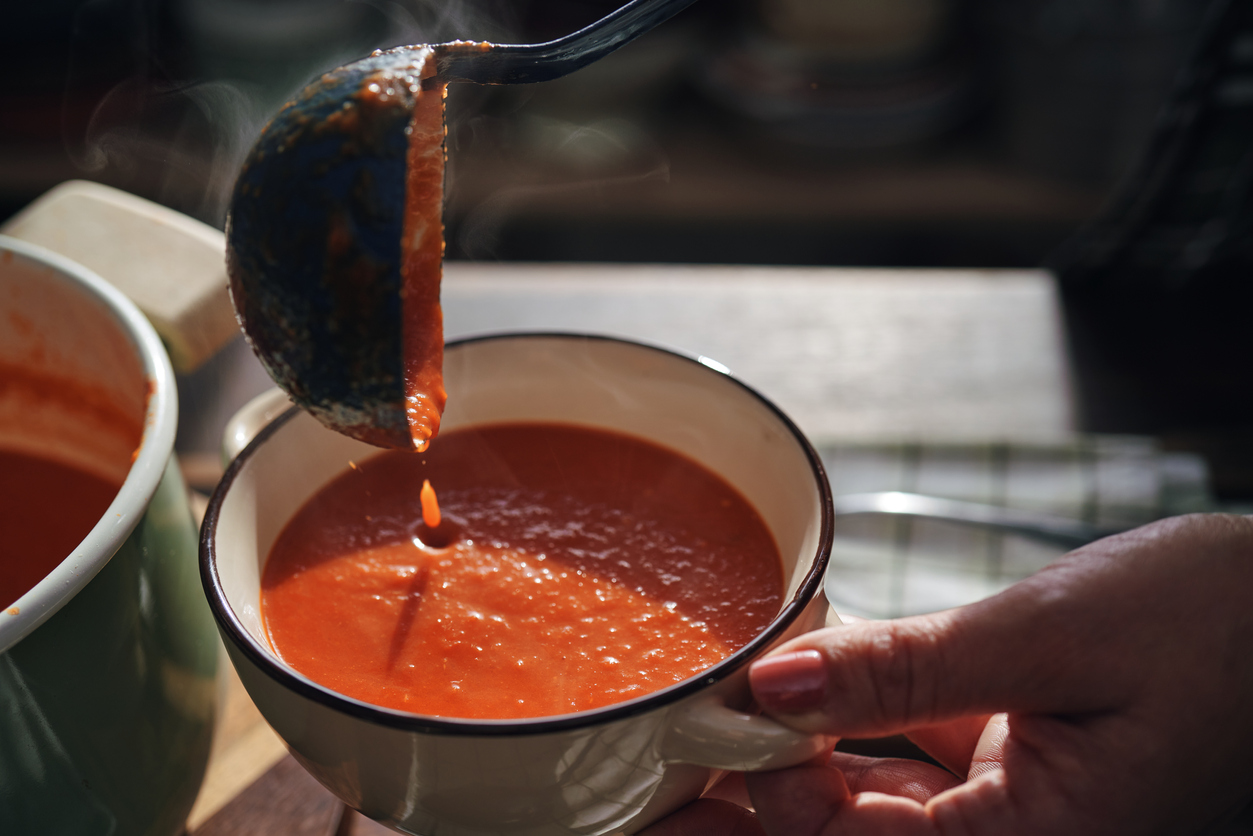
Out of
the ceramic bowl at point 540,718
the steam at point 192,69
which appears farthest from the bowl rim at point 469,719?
the steam at point 192,69

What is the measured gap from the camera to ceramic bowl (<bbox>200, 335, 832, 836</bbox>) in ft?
1.68

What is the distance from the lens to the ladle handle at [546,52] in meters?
0.62

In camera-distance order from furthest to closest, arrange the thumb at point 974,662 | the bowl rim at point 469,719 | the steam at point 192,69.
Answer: the steam at point 192,69, the thumb at point 974,662, the bowl rim at point 469,719

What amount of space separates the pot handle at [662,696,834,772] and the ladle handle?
41 centimetres

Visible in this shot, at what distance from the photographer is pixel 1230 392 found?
3.97 ft

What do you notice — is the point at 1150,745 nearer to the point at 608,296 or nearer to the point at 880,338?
the point at 880,338

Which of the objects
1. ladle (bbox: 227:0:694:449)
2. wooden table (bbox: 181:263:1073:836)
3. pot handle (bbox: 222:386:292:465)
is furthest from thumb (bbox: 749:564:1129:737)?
wooden table (bbox: 181:263:1073:836)

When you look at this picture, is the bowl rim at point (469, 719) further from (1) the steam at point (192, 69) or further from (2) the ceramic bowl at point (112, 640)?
(1) the steam at point (192, 69)

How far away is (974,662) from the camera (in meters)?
0.62

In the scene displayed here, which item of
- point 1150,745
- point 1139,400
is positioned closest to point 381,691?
point 1150,745

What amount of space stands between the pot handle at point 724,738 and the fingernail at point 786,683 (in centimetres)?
1

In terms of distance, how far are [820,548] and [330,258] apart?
338 millimetres

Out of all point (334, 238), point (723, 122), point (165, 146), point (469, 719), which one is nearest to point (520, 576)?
point (469, 719)

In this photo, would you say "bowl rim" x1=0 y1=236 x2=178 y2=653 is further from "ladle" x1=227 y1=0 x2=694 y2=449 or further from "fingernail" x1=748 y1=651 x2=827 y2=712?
"fingernail" x1=748 y1=651 x2=827 y2=712
